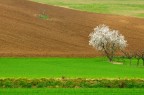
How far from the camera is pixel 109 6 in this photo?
134375mm

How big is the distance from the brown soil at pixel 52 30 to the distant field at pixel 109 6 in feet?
26.6

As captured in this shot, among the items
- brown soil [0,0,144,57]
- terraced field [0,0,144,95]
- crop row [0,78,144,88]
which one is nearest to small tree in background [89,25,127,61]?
terraced field [0,0,144,95]

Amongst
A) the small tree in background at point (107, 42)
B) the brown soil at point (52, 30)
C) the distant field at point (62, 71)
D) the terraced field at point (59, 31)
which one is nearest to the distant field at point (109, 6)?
the terraced field at point (59, 31)

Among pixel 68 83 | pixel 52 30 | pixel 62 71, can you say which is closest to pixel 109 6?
pixel 52 30

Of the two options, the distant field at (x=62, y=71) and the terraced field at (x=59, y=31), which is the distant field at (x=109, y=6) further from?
the distant field at (x=62, y=71)

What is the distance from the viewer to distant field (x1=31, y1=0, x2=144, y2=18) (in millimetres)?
123925

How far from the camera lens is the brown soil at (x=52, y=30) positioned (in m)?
84.2

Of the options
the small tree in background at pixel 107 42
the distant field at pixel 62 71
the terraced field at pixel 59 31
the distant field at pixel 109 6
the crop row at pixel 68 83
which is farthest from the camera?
the distant field at pixel 109 6

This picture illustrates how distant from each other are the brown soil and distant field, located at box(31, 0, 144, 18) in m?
8.12

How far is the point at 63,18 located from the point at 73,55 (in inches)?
1082

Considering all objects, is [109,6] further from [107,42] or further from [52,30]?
[107,42]

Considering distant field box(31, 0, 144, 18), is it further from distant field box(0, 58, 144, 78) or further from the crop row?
the crop row

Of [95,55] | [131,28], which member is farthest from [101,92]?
[131,28]

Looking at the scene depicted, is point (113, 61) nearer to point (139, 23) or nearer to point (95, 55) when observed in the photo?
point (95, 55)
